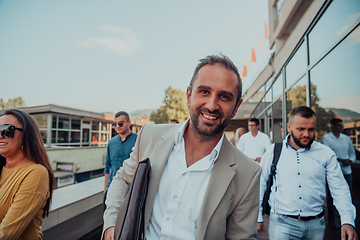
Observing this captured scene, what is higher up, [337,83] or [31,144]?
[337,83]

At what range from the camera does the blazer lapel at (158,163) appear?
1380 millimetres

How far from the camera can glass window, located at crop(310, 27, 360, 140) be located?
3.65 m

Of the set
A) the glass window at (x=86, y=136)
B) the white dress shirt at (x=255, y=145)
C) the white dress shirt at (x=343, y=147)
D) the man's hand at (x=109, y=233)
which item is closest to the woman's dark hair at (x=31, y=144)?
the man's hand at (x=109, y=233)

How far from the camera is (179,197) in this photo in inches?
55.3

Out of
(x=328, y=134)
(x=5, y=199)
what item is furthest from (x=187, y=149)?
(x=328, y=134)

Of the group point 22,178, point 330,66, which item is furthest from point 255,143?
point 22,178

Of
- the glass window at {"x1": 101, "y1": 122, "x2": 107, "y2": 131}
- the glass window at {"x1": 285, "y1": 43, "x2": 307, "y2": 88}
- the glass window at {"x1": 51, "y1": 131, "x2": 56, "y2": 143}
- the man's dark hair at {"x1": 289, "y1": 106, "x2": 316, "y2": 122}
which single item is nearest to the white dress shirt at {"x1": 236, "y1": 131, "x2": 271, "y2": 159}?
the glass window at {"x1": 285, "y1": 43, "x2": 307, "y2": 88}

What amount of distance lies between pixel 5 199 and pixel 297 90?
22.7 feet

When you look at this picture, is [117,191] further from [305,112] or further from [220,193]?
[305,112]

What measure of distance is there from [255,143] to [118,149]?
3.88 metres

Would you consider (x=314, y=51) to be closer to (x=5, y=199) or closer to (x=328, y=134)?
(x=328, y=134)

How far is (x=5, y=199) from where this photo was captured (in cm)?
177

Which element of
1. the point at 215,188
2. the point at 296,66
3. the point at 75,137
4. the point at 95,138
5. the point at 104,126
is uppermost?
the point at 296,66

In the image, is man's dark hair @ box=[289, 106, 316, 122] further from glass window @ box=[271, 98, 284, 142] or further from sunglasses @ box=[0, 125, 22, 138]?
glass window @ box=[271, 98, 284, 142]
